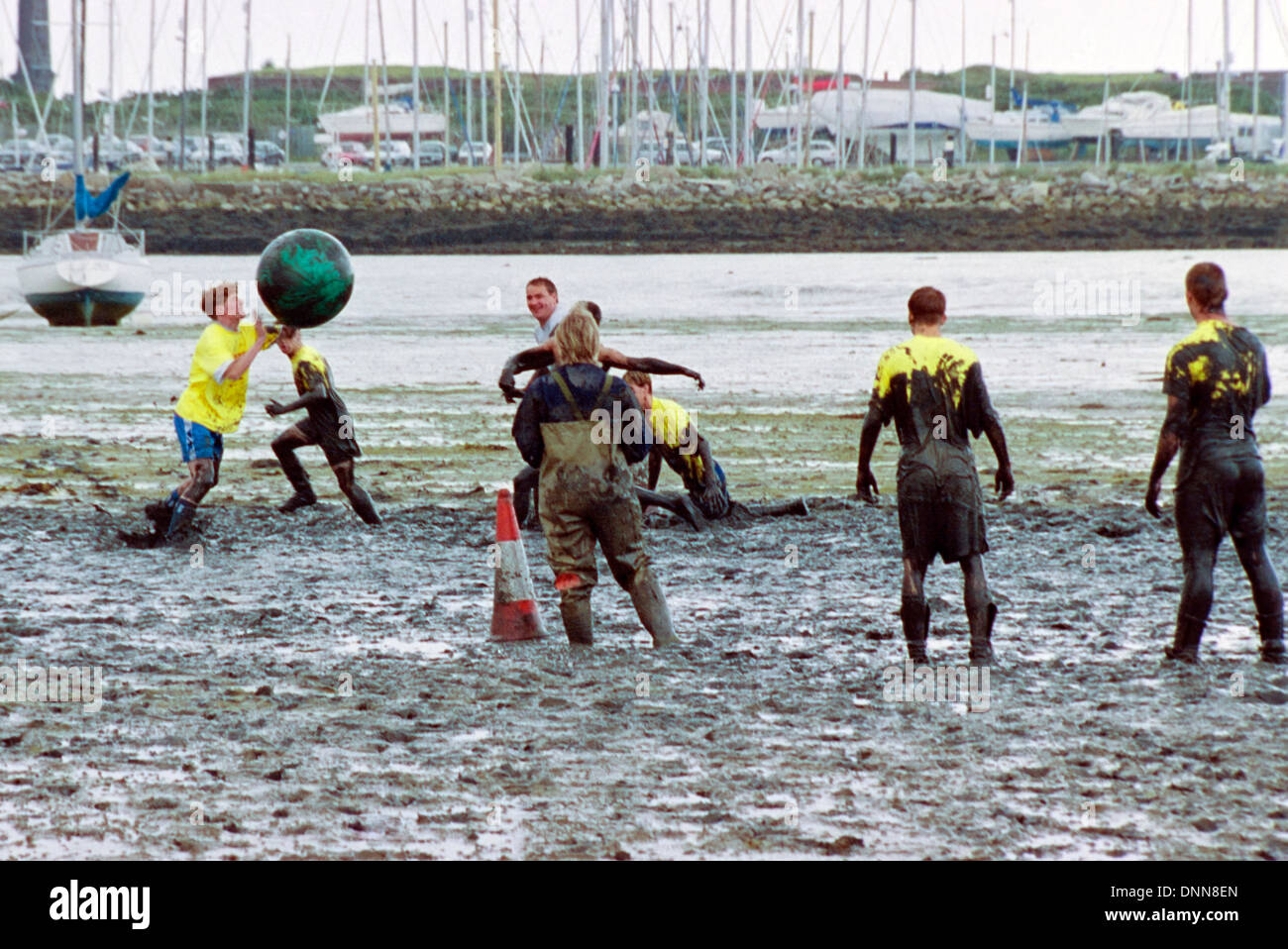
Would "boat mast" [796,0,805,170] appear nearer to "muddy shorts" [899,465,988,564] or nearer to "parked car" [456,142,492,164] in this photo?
"parked car" [456,142,492,164]

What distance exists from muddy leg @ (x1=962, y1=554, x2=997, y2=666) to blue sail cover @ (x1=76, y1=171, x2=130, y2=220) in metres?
29.7

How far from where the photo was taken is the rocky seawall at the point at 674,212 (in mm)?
64625

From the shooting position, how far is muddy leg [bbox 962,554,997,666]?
7367mm

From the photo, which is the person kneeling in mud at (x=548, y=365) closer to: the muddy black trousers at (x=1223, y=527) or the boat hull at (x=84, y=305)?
the muddy black trousers at (x=1223, y=527)

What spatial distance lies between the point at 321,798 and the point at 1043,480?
8521 millimetres

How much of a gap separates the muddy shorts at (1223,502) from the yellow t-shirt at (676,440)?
13.7 ft

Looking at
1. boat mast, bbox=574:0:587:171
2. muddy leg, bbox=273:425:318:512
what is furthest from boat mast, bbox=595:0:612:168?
muddy leg, bbox=273:425:318:512

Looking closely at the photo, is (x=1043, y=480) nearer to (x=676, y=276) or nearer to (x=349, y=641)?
(x=349, y=641)

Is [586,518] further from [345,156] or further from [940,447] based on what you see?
[345,156]

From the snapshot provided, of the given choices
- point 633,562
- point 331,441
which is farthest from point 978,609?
point 331,441

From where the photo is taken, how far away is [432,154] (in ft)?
279

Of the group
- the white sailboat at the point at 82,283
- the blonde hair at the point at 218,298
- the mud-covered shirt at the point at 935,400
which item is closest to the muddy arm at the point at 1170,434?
the mud-covered shirt at the point at 935,400

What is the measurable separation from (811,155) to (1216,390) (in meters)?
75.9
